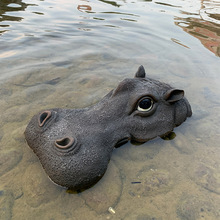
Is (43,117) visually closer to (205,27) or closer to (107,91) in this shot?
(107,91)

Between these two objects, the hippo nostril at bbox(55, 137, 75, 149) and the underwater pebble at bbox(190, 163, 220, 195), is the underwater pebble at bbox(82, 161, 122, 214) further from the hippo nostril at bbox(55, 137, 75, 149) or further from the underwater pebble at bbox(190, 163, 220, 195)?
the underwater pebble at bbox(190, 163, 220, 195)

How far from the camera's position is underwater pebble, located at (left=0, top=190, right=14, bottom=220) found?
2.73m

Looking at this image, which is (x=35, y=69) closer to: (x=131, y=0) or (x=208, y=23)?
(x=208, y=23)

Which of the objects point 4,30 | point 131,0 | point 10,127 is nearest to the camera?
point 10,127

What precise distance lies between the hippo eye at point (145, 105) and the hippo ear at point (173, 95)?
0.31 m

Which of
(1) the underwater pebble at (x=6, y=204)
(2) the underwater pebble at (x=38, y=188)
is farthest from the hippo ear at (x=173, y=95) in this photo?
(1) the underwater pebble at (x=6, y=204)

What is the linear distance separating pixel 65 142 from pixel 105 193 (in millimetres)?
867

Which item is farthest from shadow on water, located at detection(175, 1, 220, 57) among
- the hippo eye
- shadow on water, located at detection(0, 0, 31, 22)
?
shadow on water, located at detection(0, 0, 31, 22)

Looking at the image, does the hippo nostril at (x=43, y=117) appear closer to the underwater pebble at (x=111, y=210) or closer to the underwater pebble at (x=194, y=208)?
the underwater pebble at (x=111, y=210)

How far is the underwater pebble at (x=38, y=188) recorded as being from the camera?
292 cm

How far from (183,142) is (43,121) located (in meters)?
2.37

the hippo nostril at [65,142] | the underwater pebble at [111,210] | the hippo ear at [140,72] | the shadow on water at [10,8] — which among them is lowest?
the shadow on water at [10,8]

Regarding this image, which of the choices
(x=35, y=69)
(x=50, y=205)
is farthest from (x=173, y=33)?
(x=50, y=205)

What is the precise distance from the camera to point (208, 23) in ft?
39.7
